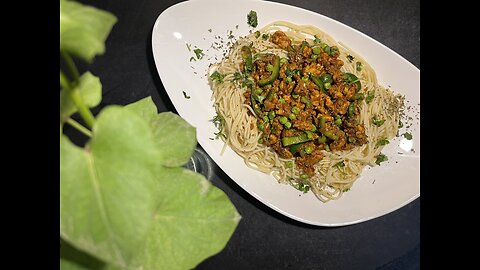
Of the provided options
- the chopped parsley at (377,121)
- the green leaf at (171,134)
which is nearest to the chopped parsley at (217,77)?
the chopped parsley at (377,121)

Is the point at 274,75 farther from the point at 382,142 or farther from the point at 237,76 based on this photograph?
the point at 382,142

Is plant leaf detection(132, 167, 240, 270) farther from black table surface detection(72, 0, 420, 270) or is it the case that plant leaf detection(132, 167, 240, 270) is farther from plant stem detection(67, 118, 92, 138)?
black table surface detection(72, 0, 420, 270)

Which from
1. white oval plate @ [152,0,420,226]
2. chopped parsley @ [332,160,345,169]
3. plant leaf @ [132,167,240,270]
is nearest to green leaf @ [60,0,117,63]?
A: plant leaf @ [132,167,240,270]

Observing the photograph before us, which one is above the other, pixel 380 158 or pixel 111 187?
pixel 111 187

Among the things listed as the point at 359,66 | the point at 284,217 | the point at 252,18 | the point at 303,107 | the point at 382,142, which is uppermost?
the point at 252,18

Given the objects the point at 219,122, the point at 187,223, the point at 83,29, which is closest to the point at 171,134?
the point at 187,223

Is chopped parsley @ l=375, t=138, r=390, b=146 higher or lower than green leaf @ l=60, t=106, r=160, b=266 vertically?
lower
